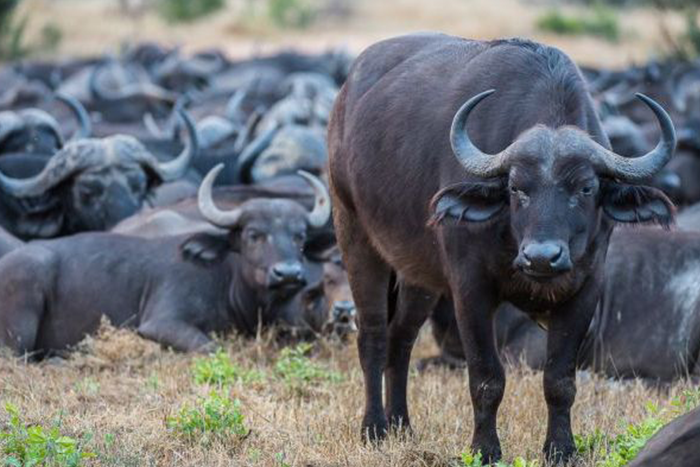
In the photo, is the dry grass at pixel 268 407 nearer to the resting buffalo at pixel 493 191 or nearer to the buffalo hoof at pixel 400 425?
the buffalo hoof at pixel 400 425

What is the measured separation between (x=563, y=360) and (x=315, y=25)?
45102 mm

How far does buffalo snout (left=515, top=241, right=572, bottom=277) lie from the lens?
5027 millimetres

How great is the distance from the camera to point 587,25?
45312 mm

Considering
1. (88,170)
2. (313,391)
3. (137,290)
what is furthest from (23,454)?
(88,170)

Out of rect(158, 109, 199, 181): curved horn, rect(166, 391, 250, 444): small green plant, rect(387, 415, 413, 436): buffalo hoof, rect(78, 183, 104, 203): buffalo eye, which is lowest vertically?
rect(158, 109, 199, 181): curved horn

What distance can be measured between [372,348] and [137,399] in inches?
49.7

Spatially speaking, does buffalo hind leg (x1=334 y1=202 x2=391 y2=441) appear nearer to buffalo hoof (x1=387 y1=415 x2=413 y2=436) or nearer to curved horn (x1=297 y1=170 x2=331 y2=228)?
buffalo hoof (x1=387 y1=415 x2=413 y2=436)

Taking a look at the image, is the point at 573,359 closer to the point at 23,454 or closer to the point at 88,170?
the point at 23,454

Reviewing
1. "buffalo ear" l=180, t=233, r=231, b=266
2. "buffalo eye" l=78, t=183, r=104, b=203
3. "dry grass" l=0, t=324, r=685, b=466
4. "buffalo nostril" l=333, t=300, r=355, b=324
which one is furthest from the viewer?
"buffalo eye" l=78, t=183, r=104, b=203

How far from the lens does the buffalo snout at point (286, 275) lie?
340 inches

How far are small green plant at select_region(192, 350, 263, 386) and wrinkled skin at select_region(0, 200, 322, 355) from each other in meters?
0.92

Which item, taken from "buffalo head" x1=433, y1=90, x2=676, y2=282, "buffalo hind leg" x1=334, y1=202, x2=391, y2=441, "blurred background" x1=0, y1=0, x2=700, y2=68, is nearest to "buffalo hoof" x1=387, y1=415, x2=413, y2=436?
"buffalo hind leg" x1=334, y1=202, x2=391, y2=441

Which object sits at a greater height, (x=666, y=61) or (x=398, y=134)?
(x=398, y=134)

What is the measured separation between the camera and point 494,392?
18.4 ft
